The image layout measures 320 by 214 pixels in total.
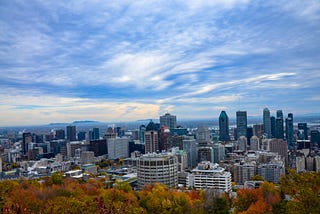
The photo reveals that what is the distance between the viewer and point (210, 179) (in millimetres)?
24094

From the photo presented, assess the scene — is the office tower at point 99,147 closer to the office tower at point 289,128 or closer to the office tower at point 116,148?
the office tower at point 116,148

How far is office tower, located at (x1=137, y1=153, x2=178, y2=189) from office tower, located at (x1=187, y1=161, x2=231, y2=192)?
1610mm

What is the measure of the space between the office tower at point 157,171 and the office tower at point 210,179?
1.61 meters

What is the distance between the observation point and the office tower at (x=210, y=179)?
918 inches

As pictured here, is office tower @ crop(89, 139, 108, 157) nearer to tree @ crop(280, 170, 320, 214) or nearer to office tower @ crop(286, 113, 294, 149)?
office tower @ crop(286, 113, 294, 149)

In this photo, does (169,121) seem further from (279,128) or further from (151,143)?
(151,143)

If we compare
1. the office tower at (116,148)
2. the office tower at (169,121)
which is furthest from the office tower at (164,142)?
the office tower at (169,121)

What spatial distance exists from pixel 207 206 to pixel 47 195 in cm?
765

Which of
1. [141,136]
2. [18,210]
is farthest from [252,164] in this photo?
[141,136]

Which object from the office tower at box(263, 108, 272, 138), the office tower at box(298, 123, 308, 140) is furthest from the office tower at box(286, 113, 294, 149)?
the office tower at box(263, 108, 272, 138)

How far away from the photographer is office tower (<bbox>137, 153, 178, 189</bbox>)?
80.0 feet

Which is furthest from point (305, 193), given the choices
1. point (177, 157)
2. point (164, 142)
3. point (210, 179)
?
point (164, 142)

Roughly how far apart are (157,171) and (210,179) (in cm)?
391

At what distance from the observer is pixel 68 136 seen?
83.9 m
